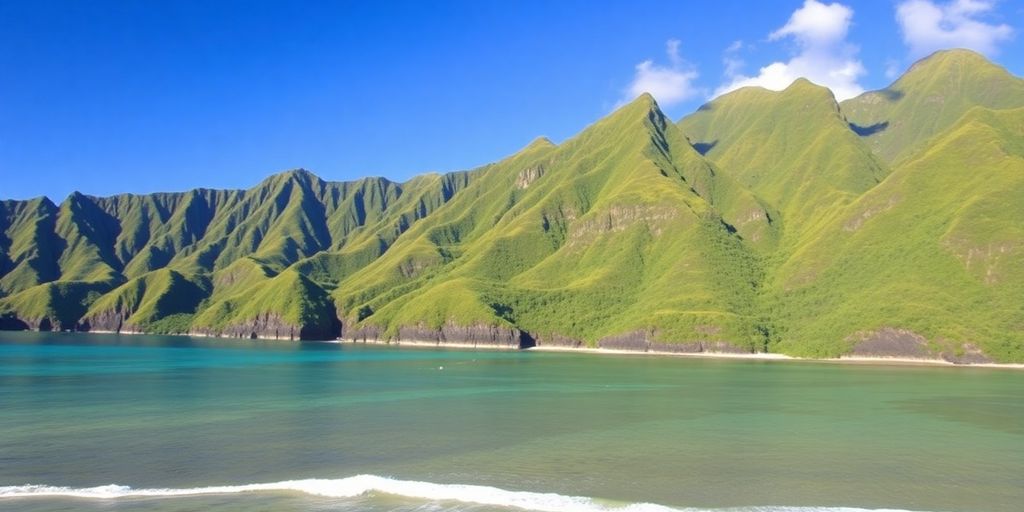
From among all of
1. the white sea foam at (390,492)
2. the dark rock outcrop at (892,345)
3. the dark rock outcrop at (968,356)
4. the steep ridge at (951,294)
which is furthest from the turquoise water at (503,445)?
the dark rock outcrop at (892,345)

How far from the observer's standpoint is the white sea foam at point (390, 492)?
3609 centimetres

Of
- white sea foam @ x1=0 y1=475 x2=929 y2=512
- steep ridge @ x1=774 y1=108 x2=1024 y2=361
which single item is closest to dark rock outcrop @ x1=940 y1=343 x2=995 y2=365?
steep ridge @ x1=774 y1=108 x2=1024 y2=361

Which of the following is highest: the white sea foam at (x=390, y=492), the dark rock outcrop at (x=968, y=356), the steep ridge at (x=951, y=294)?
the steep ridge at (x=951, y=294)

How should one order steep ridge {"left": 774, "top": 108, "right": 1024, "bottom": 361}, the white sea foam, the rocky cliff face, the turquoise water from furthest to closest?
steep ridge {"left": 774, "top": 108, "right": 1024, "bottom": 361} < the rocky cliff face < the turquoise water < the white sea foam

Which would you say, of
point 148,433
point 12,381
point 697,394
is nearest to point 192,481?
point 148,433

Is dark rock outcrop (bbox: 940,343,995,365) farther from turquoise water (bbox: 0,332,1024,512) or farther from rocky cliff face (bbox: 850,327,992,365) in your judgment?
turquoise water (bbox: 0,332,1024,512)

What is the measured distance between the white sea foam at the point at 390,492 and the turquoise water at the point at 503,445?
6.3 inches

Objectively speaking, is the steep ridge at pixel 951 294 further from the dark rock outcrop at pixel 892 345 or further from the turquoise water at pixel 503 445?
the turquoise water at pixel 503 445

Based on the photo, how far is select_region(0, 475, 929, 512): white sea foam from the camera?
1421 inches

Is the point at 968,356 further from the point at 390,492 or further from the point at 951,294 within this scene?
the point at 390,492

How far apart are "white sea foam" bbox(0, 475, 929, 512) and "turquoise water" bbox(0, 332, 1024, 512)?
16 centimetres

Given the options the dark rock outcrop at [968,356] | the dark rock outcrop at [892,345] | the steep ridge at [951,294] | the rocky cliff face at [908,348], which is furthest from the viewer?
the dark rock outcrop at [892,345]

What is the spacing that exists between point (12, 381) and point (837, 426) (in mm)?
103134

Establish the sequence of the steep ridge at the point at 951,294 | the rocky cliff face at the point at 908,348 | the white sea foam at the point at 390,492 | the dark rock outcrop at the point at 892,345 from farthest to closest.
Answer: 1. the dark rock outcrop at the point at 892,345
2. the steep ridge at the point at 951,294
3. the rocky cliff face at the point at 908,348
4. the white sea foam at the point at 390,492
